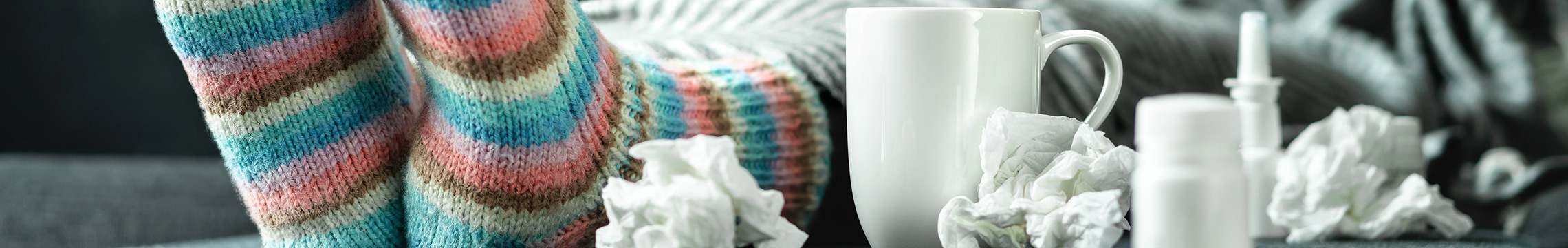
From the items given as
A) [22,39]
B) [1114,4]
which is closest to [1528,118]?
[1114,4]

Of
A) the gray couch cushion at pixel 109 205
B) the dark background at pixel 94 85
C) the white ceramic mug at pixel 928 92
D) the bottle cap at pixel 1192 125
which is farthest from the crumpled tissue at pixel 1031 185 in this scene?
the dark background at pixel 94 85

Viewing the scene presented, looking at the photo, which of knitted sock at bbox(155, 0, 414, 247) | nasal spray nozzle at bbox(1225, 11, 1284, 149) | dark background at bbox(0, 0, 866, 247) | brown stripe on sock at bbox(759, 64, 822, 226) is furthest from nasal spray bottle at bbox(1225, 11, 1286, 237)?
dark background at bbox(0, 0, 866, 247)

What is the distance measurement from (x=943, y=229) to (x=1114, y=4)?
52 cm

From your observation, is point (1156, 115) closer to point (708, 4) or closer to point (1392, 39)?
point (708, 4)

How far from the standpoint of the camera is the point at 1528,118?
943mm

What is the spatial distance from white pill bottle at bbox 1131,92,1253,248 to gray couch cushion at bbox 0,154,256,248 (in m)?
0.73

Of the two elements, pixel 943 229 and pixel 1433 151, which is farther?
pixel 1433 151

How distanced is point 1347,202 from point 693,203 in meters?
0.37

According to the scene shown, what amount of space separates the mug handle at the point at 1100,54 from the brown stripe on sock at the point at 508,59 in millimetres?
207

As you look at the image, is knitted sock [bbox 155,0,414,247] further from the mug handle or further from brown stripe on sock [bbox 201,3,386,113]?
the mug handle

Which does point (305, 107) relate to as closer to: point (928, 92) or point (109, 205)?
point (928, 92)

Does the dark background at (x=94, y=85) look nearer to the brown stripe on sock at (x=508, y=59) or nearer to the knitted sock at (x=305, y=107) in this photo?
the knitted sock at (x=305, y=107)

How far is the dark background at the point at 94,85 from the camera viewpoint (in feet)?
3.95

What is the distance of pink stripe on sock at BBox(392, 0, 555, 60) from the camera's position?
1.30 ft
